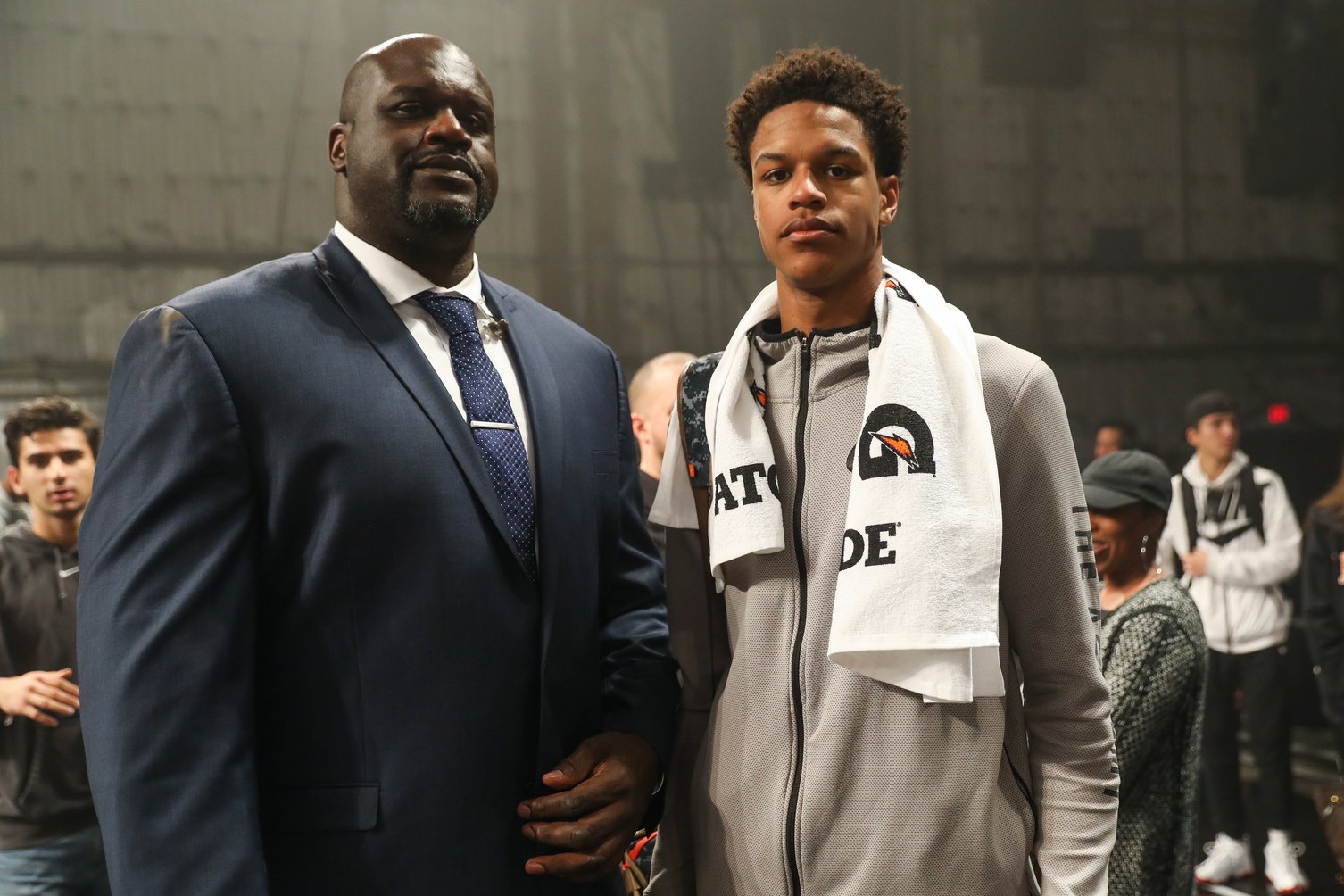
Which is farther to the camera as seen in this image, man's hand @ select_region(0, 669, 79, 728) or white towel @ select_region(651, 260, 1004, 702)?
man's hand @ select_region(0, 669, 79, 728)

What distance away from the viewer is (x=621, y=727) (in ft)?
5.08

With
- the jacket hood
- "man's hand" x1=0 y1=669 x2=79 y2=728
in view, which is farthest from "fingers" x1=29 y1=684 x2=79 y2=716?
the jacket hood

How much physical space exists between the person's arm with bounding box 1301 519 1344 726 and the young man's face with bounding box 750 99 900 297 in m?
3.65

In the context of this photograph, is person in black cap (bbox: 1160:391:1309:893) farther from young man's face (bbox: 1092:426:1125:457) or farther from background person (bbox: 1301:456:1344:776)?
young man's face (bbox: 1092:426:1125:457)

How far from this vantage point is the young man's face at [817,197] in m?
1.47

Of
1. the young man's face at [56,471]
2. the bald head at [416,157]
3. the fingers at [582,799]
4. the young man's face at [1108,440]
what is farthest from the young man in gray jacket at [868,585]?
the young man's face at [1108,440]

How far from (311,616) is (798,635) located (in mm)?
583

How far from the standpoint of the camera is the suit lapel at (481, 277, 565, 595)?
149cm

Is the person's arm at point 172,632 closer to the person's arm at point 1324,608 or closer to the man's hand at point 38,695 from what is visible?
the man's hand at point 38,695

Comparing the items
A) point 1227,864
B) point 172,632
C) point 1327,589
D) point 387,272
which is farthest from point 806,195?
point 1227,864

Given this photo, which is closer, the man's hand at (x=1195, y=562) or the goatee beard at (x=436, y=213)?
the goatee beard at (x=436, y=213)

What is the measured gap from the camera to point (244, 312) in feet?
4.53

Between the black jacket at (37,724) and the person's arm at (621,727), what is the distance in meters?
2.14

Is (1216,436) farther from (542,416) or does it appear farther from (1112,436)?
(542,416)
